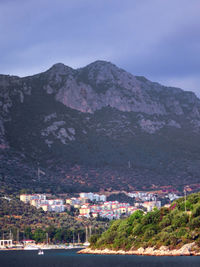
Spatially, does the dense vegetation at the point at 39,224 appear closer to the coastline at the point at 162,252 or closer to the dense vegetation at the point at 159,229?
the dense vegetation at the point at 159,229

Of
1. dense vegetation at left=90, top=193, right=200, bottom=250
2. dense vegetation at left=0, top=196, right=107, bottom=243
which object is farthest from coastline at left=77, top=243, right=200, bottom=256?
dense vegetation at left=0, top=196, right=107, bottom=243

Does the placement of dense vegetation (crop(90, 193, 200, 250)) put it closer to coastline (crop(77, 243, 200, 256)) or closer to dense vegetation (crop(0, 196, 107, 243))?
coastline (crop(77, 243, 200, 256))

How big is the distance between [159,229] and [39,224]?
70.8 meters

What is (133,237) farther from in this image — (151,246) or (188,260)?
(188,260)

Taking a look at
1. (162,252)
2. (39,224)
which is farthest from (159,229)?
(39,224)

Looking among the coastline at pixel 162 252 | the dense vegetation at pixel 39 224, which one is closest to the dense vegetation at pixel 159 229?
the coastline at pixel 162 252

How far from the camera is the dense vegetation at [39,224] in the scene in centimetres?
15062

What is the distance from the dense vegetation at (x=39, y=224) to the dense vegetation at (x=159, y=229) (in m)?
38.9

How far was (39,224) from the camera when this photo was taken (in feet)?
534

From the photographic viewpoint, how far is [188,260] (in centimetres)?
7981

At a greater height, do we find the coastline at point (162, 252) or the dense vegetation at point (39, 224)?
the dense vegetation at point (39, 224)

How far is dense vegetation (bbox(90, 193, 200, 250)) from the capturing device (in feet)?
293

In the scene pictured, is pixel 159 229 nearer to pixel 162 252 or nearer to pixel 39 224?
pixel 162 252

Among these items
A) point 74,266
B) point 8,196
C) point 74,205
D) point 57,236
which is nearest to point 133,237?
point 74,266
